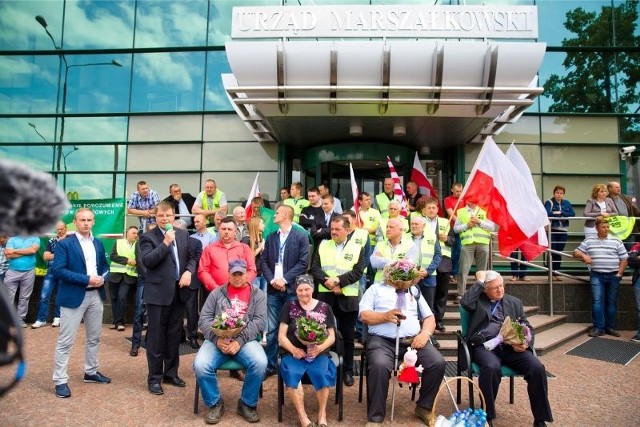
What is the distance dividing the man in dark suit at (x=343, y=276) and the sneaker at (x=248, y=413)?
4.71 feet

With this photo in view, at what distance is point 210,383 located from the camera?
4508mm

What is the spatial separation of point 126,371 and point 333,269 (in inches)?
122

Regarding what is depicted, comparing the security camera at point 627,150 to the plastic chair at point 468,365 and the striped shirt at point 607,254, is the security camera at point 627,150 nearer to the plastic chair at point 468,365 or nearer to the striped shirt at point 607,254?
the striped shirt at point 607,254

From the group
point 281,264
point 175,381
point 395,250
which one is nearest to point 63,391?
point 175,381

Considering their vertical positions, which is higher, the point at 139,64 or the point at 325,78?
the point at 139,64

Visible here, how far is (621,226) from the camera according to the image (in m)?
8.59

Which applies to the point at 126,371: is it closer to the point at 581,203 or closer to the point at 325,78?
the point at 325,78

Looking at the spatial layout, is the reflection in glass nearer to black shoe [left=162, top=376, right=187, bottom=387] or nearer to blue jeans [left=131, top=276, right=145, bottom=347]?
blue jeans [left=131, top=276, right=145, bottom=347]

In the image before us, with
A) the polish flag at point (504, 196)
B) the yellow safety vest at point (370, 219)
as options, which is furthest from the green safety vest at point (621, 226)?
the yellow safety vest at point (370, 219)

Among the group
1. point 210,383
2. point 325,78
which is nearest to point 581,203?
point 325,78

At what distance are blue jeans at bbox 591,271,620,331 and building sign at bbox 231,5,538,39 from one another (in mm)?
4712

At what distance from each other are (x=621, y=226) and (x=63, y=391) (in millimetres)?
9420

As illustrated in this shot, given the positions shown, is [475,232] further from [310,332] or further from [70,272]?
[70,272]

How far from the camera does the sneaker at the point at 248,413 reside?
4.44 m
